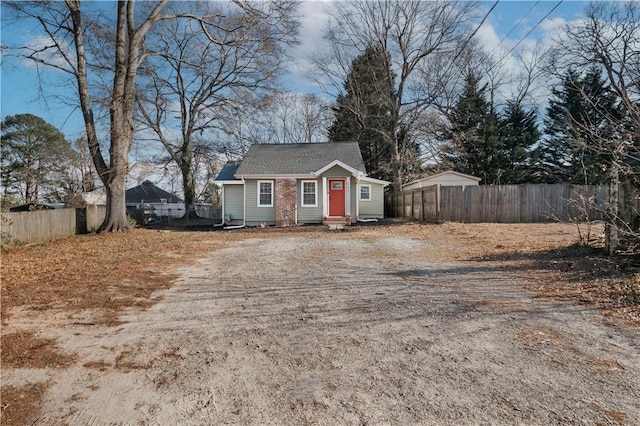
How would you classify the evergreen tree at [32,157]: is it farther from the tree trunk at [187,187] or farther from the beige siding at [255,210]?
the beige siding at [255,210]

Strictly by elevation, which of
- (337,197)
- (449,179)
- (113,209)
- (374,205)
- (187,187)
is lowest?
(113,209)

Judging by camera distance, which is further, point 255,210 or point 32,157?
point 32,157

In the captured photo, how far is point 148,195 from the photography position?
45.5m

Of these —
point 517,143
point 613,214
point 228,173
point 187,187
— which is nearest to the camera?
point 613,214

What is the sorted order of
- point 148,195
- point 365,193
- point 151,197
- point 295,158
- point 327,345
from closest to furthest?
A: point 327,345, point 295,158, point 365,193, point 151,197, point 148,195

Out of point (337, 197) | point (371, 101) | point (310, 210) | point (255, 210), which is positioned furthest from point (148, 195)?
point (337, 197)

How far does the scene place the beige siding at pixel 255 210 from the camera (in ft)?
60.8

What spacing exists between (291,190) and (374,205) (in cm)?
580

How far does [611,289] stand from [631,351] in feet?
6.46

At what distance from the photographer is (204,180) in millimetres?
41156

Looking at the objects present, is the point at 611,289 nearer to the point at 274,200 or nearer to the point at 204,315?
the point at 204,315

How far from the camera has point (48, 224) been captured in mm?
12297

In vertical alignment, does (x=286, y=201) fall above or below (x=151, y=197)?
below

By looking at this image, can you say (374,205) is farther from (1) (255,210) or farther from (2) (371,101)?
(2) (371,101)
